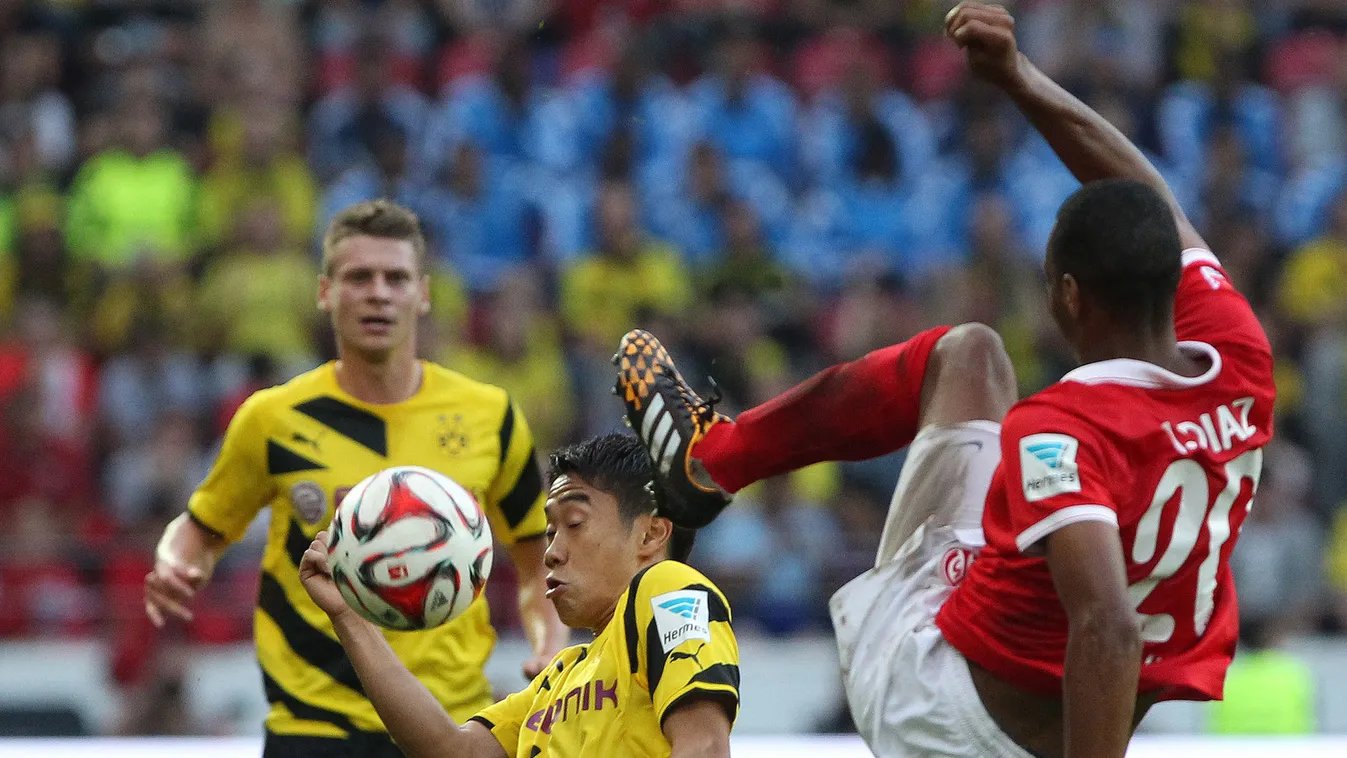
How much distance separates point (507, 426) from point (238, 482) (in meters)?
0.89

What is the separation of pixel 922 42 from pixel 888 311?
2831mm

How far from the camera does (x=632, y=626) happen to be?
→ 4070 mm

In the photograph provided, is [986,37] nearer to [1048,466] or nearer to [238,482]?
[1048,466]

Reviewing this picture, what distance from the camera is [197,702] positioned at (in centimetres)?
880

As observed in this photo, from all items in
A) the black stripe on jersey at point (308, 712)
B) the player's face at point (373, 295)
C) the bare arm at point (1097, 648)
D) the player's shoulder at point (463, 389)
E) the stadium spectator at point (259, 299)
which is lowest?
the black stripe on jersey at point (308, 712)

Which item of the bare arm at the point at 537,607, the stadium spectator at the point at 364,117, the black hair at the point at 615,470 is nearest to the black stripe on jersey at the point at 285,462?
the bare arm at the point at 537,607

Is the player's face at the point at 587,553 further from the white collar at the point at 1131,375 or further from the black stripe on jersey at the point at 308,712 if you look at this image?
the black stripe on jersey at the point at 308,712

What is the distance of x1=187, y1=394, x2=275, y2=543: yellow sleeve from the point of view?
19.0ft

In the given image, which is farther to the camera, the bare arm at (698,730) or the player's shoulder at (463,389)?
the player's shoulder at (463,389)

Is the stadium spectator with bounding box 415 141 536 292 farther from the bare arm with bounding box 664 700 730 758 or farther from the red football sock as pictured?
the bare arm with bounding box 664 700 730 758

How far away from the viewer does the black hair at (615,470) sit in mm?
4379

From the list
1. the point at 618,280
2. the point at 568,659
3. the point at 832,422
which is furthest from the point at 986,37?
the point at 618,280

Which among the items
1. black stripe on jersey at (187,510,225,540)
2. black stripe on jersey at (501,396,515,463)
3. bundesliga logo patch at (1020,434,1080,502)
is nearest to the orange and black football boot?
black stripe on jersey at (501,396,515,463)

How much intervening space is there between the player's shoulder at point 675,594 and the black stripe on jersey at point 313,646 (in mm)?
1814
